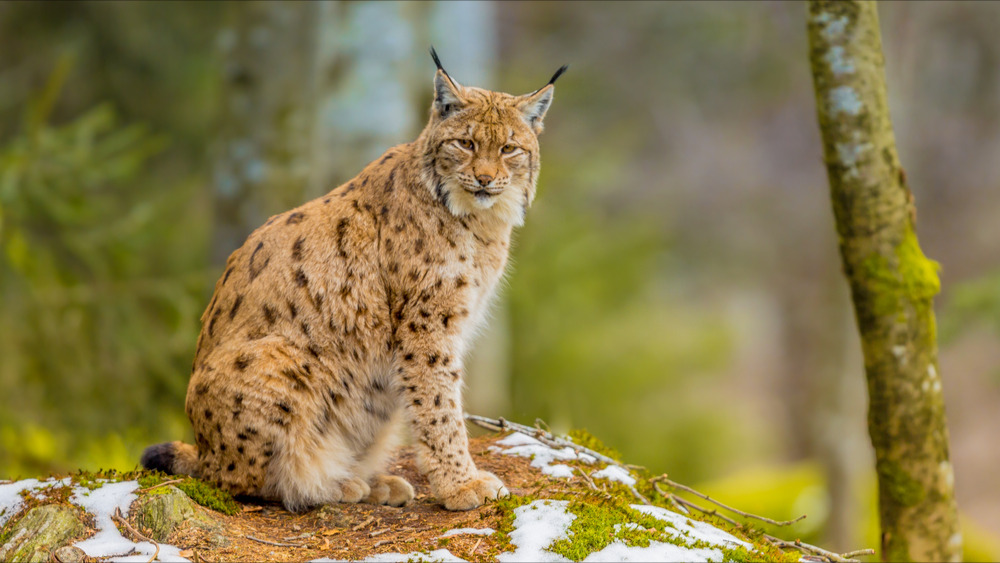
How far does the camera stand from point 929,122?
16500mm

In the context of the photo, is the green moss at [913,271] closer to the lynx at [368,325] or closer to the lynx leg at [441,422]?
the lynx at [368,325]

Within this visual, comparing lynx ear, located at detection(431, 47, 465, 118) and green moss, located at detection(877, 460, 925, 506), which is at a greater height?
lynx ear, located at detection(431, 47, 465, 118)

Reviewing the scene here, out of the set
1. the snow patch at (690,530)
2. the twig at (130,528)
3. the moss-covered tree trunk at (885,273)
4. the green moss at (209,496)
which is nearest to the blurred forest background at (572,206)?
the moss-covered tree trunk at (885,273)

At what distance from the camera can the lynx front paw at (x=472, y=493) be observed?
3.77 meters

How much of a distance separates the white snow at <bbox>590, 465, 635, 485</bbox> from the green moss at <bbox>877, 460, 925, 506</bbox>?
1.24 meters

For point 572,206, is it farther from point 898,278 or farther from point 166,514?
point 166,514

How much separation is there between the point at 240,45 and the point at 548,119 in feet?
29.8

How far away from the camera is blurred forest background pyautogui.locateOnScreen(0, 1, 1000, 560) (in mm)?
6773

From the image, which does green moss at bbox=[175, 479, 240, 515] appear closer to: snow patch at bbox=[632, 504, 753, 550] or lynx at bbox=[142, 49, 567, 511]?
lynx at bbox=[142, 49, 567, 511]

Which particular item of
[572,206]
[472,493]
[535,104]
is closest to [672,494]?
[472,493]

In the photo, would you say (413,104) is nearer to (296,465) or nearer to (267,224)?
(267,224)

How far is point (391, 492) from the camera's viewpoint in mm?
4035

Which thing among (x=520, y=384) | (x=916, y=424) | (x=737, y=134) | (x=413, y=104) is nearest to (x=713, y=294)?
(x=737, y=134)

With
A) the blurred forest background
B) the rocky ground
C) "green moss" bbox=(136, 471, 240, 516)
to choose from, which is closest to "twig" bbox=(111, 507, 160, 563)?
the rocky ground
